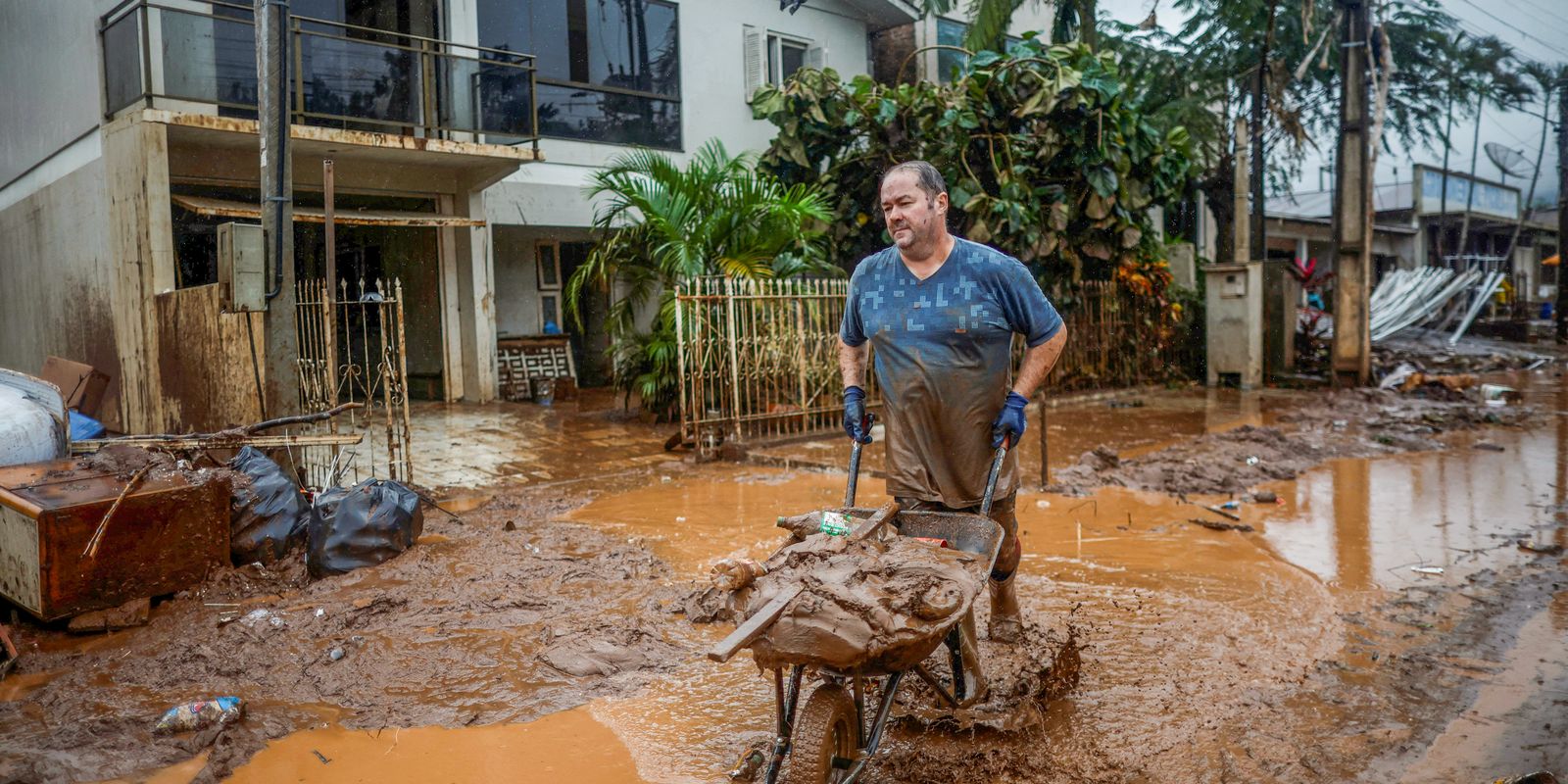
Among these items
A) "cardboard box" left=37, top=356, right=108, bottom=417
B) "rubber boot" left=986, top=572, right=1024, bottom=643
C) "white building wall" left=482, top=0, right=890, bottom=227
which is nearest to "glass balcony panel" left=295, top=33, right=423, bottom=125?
"white building wall" left=482, top=0, right=890, bottom=227

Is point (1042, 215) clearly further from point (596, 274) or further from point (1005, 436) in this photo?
point (1005, 436)

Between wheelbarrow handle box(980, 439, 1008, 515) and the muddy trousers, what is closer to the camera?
wheelbarrow handle box(980, 439, 1008, 515)

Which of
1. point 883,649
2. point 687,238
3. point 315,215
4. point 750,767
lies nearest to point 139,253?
point 315,215

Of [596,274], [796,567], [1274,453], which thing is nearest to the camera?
[796,567]

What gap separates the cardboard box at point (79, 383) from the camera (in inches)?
360

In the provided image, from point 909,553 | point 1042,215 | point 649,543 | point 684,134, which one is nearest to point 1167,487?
point 649,543

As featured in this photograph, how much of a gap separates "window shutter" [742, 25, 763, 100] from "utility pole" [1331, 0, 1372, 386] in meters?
8.69

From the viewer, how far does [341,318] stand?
15.4m

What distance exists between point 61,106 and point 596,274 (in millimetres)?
6880

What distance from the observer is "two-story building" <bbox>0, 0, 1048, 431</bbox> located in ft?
34.4

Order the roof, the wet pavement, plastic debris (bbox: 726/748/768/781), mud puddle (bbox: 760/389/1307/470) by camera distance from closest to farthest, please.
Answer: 1. plastic debris (bbox: 726/748/768/781)
2. the wet pavement
3. mud puddle (bbox: 760/389/1307/470)
4. the roof

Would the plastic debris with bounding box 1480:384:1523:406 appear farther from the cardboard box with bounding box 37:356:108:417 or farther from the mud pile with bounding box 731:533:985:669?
the cardboard box with bounding box 37:356:108:417

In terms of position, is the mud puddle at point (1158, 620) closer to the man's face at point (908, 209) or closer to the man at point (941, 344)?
the man at point (941, 344)

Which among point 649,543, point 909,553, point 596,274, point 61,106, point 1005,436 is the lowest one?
point 649,543
